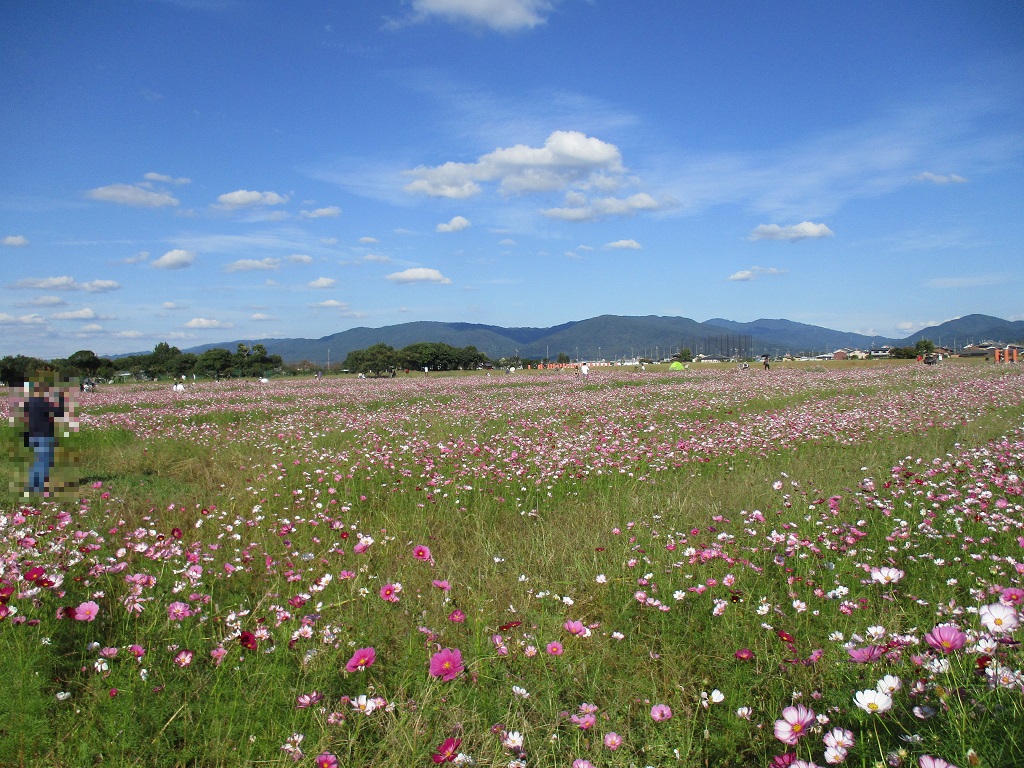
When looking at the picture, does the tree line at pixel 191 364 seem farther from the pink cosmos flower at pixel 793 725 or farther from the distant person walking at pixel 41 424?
the pink cosmos flower at pixel 793 725

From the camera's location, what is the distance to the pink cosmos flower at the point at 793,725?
1971 millimetres

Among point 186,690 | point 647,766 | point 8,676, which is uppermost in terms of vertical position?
point 8,676

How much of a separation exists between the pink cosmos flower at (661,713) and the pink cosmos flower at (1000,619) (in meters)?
1.26

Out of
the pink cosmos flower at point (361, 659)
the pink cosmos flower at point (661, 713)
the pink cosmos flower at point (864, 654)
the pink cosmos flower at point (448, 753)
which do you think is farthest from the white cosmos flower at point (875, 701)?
the pink cosmos flower at point (361, 659)

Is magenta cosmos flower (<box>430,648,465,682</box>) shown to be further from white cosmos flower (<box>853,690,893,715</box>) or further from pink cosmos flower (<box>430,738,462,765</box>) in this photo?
white cosmos flower (<box>853,690,893,715</box>)

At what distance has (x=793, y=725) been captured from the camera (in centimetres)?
206

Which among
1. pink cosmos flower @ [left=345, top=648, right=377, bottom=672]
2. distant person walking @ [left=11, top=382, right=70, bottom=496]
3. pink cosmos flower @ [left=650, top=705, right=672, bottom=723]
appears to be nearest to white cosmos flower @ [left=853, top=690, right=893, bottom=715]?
pink cosmos flower @ [left=650, top=705, right=672, bottom=723]

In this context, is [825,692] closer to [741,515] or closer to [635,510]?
[741,515]

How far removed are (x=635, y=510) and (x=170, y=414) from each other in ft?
51.4

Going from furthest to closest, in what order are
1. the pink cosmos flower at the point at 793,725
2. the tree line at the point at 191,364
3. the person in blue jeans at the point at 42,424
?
the tree line at the point at 191,364
the person in blue jeans at the point at 42,424
the pink cosmos flower at the point at 793,725

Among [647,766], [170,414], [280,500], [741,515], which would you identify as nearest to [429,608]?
[647,766]

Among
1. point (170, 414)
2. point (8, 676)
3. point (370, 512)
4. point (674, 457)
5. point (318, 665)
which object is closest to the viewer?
point (8, 676)

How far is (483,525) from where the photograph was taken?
19.0ft

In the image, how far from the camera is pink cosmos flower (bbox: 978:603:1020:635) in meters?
2.20
